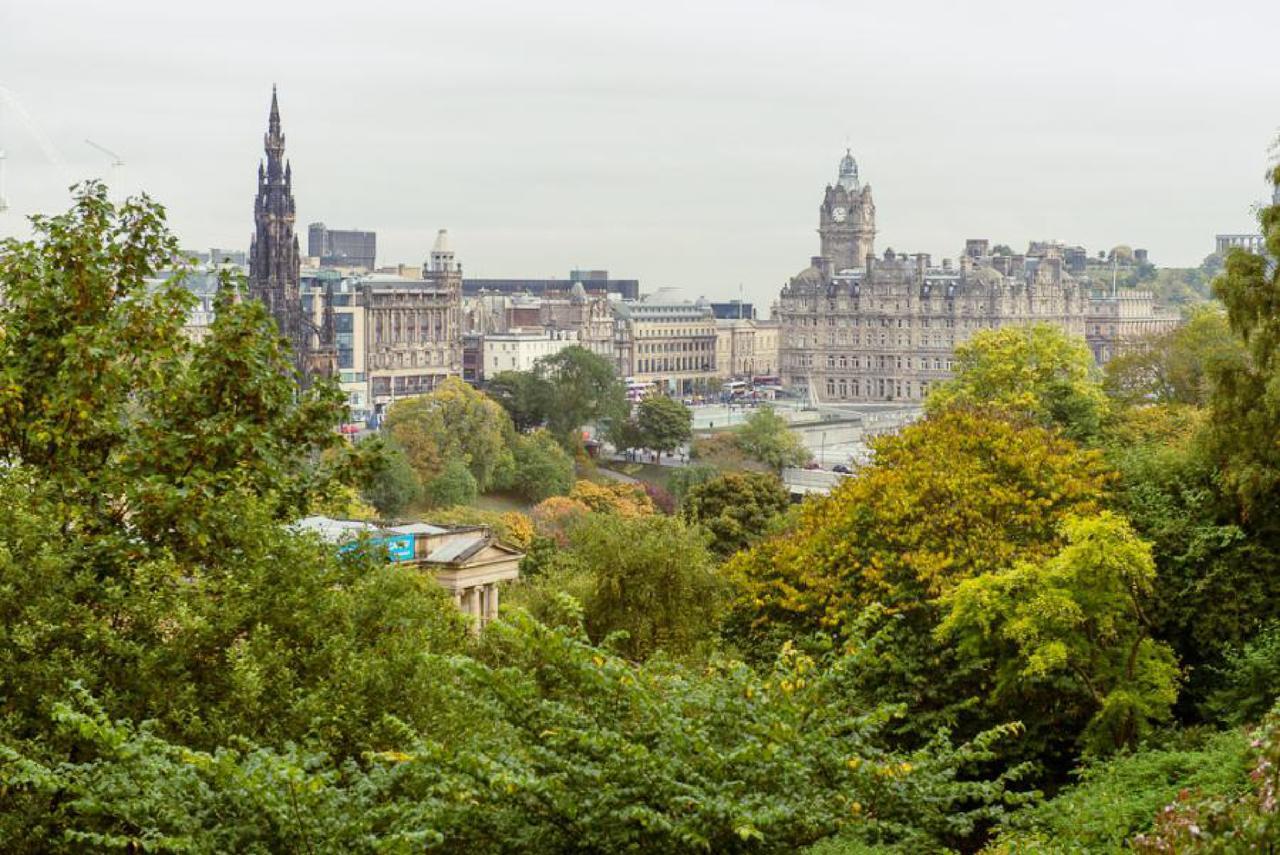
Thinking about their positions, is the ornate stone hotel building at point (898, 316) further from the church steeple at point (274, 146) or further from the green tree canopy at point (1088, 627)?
the green tree canopy at point (1088, 627)

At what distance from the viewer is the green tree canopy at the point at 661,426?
366 ft

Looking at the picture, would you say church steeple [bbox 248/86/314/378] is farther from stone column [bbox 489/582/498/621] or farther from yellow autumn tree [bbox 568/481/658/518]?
stone column [bbox 489/582/498/621]

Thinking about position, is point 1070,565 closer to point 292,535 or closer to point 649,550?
point 292,535

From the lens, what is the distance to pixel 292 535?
17703 mm

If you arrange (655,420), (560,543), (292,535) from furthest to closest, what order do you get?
(655,420)
(560,543)
(292,535)

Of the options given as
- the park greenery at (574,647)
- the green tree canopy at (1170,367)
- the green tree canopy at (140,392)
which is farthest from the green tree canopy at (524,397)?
the green tree canopy at (140,392)

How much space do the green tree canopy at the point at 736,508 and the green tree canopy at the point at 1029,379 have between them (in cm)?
622

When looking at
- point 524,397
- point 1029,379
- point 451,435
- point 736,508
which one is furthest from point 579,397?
point 1029,379

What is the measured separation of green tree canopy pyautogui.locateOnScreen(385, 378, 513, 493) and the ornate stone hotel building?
9386cm

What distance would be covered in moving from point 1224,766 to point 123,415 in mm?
10511

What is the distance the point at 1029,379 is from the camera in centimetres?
4875

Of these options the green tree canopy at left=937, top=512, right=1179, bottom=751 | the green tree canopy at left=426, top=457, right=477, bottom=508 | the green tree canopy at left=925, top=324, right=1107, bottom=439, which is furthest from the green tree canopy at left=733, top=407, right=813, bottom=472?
the green tree canopy at left=937, top=512, right=1179, bottom=751

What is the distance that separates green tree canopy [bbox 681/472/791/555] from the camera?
55281 mm

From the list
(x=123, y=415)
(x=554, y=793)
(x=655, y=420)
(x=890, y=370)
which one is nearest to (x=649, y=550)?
(x=123, y=415)
